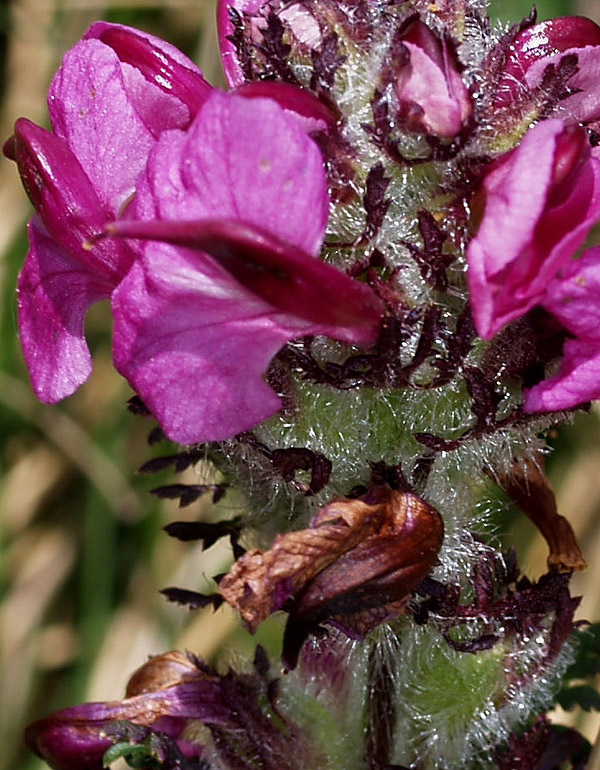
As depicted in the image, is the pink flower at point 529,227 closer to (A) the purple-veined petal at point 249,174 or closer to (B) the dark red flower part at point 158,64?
(A) the purple-veined petal at point 249,174

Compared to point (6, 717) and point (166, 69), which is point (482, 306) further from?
point (6, 717)

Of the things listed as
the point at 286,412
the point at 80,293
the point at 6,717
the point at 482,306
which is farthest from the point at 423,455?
the point at 6,717

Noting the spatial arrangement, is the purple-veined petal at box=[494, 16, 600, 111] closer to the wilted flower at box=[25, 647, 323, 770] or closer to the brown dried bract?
the brown dried bract

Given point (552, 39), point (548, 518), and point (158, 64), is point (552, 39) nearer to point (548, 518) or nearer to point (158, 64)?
point (158, 64)

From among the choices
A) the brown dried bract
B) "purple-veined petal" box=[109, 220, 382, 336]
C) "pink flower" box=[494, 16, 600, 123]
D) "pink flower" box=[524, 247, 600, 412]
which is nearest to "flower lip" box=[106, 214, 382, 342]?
"purple-veined petal" box=[109, 220, 382, 336]

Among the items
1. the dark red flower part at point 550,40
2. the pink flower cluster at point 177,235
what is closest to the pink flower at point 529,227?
the pink flower cluster at point 177,235

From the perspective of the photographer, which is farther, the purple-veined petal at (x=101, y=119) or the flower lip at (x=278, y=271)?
the purple-veined petal at (x=101, y=119)
